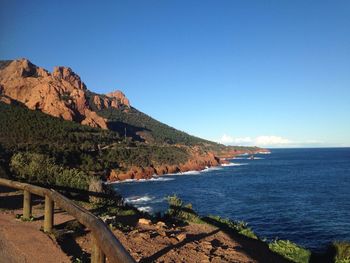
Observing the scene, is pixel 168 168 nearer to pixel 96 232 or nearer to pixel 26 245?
pixel 26 245

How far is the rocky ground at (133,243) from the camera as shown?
22.1 feet

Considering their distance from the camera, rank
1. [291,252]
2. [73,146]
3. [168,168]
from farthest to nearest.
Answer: [168,168]
[73,146]
[291,252]

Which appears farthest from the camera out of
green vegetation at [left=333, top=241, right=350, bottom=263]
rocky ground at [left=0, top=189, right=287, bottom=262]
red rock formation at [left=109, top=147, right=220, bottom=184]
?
red rock formation at [left=109, top=147, right=220, bottom=184]

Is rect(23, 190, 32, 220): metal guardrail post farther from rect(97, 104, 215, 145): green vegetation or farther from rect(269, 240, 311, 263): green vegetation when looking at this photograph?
rect(97, 104, 215, 145): green vegetation

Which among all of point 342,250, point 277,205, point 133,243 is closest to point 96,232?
point 133,243

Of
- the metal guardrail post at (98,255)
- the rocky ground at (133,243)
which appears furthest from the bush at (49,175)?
the metal guardrail post at (98,255)

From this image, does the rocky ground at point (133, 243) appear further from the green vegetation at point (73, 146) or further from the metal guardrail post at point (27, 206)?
the green vegetation at point (73, 146)

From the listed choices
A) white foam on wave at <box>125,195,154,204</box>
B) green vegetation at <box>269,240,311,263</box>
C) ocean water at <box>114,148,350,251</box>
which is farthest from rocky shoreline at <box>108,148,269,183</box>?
green vegetation at <box>269,240,311,263</box>

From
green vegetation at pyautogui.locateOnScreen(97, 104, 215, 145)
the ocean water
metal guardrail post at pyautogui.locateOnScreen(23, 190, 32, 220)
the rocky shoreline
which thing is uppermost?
green vegetation at pyautogui.locateOnScreen(97, 104, 215, 145)

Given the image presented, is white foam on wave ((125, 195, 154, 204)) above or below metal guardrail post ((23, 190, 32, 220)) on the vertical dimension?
below

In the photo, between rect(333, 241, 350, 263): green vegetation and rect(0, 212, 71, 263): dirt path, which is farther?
rect(333, 241, 350, 263): green vegetation

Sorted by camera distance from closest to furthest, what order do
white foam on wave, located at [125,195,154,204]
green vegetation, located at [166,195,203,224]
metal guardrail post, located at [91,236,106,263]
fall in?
1. metal guardrail post, located at [91,236,106,263]
2. green vegetation, located at [166,195,203,224]
3. white foam on wave, located at [125,195,154,204]

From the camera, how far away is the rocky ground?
6738mm

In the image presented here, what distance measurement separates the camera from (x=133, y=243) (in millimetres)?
8898
